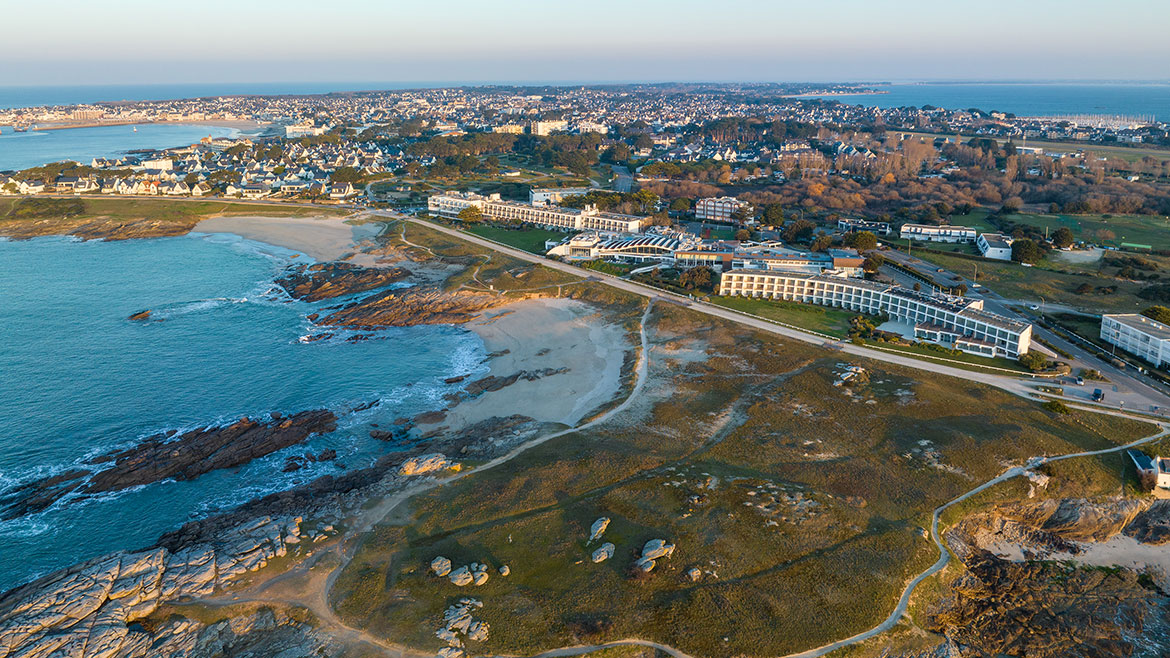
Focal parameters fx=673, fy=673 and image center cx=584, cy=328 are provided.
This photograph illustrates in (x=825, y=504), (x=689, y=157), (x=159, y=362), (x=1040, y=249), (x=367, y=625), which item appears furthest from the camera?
(x=689, y=157)

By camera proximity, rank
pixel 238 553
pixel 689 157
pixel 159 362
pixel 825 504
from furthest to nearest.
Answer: pixel 689 157
pixel 159 362
pixel 825 504
pixel 238 553

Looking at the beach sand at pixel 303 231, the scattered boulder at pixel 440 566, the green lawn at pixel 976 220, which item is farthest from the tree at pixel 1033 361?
the beach sand at pixel 303 231

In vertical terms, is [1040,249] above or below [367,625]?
above

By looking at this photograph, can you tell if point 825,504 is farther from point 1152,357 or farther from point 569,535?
point 1152,357

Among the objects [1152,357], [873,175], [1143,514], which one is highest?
[873,175]

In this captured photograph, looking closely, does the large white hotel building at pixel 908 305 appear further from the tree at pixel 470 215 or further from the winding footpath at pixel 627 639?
the tree at pixel 470 215

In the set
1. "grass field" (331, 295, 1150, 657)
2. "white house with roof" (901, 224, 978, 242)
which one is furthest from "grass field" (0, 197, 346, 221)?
"grass field" (331, 295, 1150, 657)

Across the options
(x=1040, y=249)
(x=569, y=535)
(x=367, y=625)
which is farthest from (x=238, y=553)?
(x=1040, y=249)
